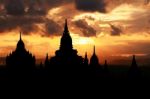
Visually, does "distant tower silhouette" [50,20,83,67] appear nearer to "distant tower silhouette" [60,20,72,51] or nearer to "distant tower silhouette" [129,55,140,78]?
"distant tower silhouette" [60,20,72,51]

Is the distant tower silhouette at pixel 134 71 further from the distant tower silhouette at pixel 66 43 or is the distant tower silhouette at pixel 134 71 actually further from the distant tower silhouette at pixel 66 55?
the distant tower silhouette at pixel 66 43

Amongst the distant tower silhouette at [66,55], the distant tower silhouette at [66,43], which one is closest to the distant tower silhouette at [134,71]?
the distant tower silhouette at [66,55]

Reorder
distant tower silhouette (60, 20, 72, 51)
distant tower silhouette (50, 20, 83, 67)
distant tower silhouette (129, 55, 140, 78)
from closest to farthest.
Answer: distant tower silhouette (50, 20, 83, 67)
distant tower silhouette (60, 20, 72, 51)
distant tower silhouette (129, 55, 140, 78)

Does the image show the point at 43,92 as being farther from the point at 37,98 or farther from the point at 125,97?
the point at 125,97

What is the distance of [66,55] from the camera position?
189000 millimetres

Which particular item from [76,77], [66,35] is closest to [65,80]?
[76,77]

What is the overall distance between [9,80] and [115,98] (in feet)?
118

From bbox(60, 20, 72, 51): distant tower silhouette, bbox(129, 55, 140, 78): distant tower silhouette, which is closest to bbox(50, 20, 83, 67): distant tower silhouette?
bbox(60, 20, 72, 51): distant tower silhouette

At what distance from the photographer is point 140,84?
197250 mm

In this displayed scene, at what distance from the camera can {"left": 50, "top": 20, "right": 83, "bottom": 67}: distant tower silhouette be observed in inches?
7339

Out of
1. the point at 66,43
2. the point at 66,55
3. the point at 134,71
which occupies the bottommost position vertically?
the point at 134,71

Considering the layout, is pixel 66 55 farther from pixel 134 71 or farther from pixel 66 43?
pixel 134 71

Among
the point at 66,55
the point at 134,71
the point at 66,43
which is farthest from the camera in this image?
the point at 134,71

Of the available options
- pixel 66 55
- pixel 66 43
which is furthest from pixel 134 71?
pixel 66 43
